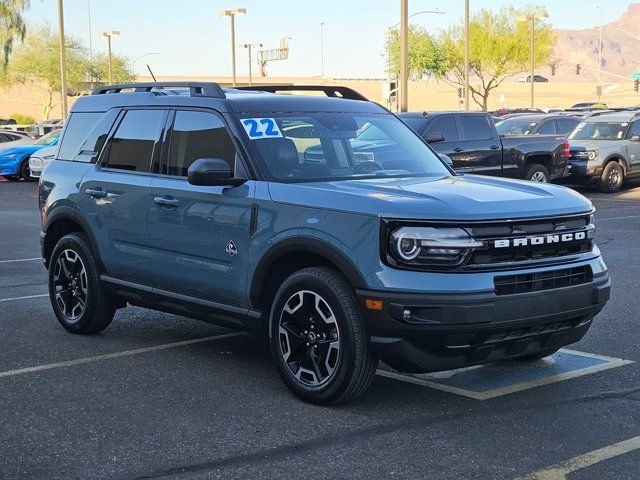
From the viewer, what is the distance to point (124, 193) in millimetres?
7176

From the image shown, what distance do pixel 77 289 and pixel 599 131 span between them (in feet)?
60.3

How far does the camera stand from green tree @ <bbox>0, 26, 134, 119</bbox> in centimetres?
7706

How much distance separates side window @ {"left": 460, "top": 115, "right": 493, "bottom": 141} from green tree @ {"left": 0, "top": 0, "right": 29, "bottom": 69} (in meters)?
42.6

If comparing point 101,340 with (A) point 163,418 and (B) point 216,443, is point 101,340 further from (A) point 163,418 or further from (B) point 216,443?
(B) point 216,443

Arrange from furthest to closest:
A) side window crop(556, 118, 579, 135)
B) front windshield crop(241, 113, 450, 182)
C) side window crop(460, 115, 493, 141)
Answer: side window crop(556, 118, 579, 135), side window crop(460, 115, 493, 141), front windshield crop(241, 113, 450, 182)

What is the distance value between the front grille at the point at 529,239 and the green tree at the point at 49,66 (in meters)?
73.5

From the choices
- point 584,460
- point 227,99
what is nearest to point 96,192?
point 227,99

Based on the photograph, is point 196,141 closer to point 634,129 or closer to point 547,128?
point 634,129

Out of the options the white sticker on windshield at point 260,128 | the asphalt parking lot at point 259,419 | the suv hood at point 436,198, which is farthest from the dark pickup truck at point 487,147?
the suv hood at point 436,198

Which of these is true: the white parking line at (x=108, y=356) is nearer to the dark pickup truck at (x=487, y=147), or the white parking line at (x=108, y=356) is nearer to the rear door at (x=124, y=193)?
the rear door at (x=124, y=193)

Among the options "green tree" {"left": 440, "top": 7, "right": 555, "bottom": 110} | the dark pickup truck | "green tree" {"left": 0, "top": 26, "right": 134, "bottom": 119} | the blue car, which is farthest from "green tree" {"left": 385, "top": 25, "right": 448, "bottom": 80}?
the dark pickup truck

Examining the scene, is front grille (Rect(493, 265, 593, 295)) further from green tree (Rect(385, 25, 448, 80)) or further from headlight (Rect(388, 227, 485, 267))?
green tree (Rect(385, 25, 448, 80))

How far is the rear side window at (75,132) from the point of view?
7.94 metres

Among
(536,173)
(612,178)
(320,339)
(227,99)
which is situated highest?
(227,99)
